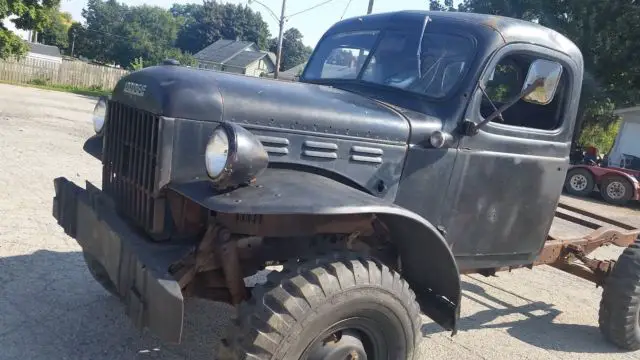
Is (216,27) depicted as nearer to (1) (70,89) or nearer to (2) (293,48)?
(2) (293,48)

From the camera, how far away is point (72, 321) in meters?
3.87

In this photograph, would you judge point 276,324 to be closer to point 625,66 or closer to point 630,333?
point 630,333

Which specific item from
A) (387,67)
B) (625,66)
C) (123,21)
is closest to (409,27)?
(387,67)

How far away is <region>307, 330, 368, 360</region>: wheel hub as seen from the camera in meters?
2.86

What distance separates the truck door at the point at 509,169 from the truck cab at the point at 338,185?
13 millimetres

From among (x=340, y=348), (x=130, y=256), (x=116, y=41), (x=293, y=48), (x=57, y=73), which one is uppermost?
(x=293, y=48)

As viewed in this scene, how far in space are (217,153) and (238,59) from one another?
Result: 2366 inches

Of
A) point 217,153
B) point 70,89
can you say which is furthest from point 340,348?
point 70,89

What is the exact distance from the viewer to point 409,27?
3947 millimetres

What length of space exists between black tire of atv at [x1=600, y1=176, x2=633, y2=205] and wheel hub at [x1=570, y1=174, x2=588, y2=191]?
48cm

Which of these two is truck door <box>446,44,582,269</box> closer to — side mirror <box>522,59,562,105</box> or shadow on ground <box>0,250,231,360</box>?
side mirror <box>522,59,562,105</box>

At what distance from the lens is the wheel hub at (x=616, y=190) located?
16.2 metres

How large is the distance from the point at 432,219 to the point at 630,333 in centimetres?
223

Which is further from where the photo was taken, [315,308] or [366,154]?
[366,154]
